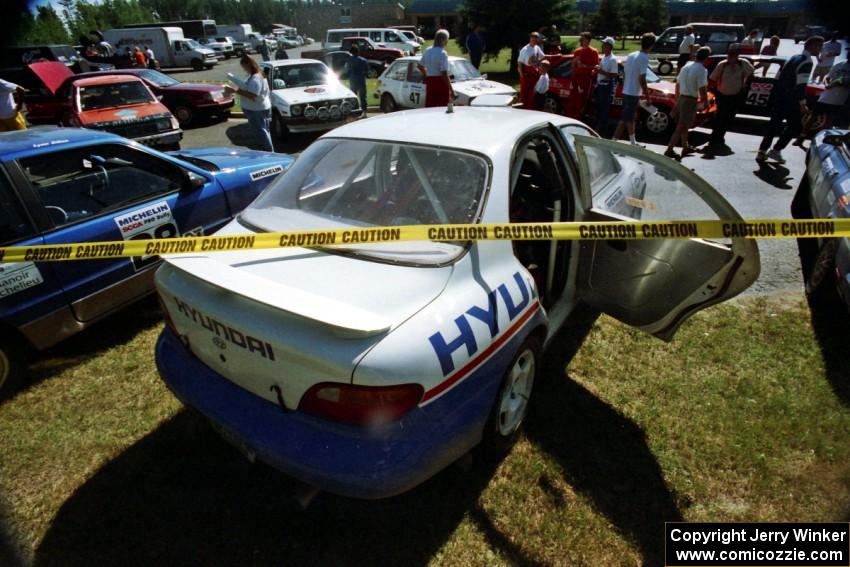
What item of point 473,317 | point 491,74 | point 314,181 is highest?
point 314,181

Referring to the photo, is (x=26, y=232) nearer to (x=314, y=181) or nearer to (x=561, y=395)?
(x=314, y=181)

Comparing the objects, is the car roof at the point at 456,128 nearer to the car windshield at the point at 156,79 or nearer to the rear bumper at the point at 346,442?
the rear bumper at the point at 346,442

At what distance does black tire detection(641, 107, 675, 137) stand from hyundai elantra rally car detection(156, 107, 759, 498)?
23.6 ft

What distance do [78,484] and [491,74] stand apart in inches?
885

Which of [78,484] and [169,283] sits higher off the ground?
[169,283]

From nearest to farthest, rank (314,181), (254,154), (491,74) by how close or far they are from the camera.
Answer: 1. (314,181)
2. (254,154)
3. (491,74)

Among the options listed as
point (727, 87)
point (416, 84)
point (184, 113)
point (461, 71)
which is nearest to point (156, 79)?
point (184, 113)

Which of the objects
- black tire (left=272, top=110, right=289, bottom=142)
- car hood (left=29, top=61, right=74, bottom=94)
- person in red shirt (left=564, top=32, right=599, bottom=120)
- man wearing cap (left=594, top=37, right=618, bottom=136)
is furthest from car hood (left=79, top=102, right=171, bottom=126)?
man wearing cap (left=594, top=37, right=618, bottom=136)

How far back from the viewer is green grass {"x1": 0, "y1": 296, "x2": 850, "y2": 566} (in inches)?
85.6

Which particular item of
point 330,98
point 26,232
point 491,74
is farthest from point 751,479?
point 491,74

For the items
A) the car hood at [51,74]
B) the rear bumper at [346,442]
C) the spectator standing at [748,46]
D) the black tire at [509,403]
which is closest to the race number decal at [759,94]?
the spectator standing at [748,46]

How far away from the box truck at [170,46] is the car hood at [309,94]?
2537 cm

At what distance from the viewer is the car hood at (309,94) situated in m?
9.34

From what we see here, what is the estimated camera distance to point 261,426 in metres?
1.93
